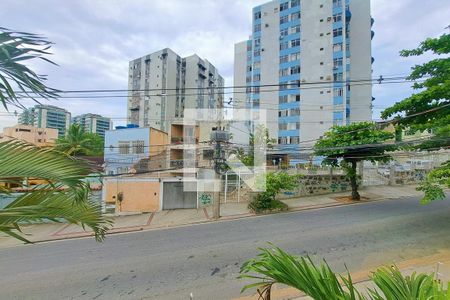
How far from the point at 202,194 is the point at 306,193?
25.3ft

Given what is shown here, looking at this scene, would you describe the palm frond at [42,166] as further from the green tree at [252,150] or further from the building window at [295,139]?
the building window at [295,139]

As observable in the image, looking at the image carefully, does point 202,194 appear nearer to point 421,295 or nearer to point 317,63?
point 421,295

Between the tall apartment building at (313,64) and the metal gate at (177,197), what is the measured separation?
2152 centimetres

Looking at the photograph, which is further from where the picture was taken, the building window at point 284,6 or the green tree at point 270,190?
the building window at point 284,6

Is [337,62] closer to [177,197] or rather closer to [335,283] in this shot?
[177,197]

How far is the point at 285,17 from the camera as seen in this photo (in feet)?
139

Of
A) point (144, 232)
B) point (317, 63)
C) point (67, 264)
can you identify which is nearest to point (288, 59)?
point (317, 63)

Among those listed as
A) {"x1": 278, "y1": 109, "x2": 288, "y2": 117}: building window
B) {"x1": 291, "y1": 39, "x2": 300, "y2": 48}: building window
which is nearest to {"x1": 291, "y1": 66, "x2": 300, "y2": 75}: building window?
{"x1": 291, "y1": 39, "x2": 300, "y2": 48}: building window

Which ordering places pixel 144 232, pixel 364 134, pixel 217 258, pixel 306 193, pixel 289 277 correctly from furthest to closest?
1. pixel 306 193
2. pixel 364 134
3. pixel 144 232
4. pixel 217 258
5. pixel 289 277

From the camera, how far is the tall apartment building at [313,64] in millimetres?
38000

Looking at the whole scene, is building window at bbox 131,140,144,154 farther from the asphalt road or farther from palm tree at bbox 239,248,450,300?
palm tree at bbox 239,248,450,300

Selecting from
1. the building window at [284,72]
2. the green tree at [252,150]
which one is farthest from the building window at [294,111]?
the green tree at [252,150]

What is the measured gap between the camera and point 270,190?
48.3ft

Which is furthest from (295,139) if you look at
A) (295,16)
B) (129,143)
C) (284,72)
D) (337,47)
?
(129,143)
